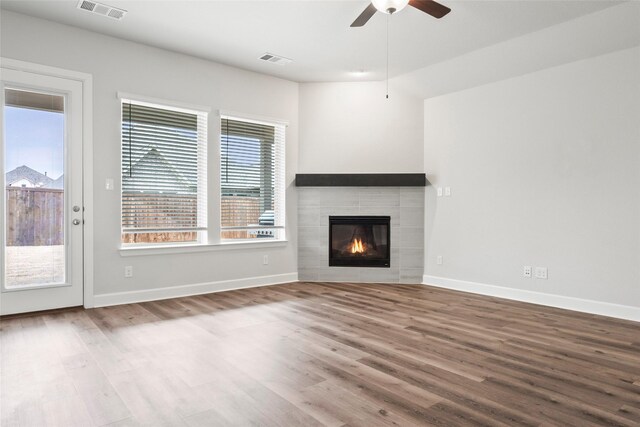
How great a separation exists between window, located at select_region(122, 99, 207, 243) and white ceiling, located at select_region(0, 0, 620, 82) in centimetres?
82

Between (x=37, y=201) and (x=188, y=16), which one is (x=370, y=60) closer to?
(x=188, y=16)

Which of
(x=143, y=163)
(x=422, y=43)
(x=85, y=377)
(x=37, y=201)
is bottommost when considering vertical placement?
(x=85, y=377)

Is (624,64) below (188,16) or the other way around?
below

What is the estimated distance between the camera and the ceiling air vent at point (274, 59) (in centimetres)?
496

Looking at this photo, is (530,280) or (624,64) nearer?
(624,64)

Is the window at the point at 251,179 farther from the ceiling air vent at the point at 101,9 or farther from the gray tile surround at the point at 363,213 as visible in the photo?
the ceiling air vent at the point at 101,9

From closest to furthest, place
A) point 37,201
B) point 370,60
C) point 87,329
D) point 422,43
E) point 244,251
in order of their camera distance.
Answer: point 87,329
point 37,201
point 422,43
point 370,60
point 244,251

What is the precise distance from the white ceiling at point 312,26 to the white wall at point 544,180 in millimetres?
796

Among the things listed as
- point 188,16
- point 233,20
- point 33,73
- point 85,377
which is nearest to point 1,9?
point 33,73

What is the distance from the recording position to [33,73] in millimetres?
4020

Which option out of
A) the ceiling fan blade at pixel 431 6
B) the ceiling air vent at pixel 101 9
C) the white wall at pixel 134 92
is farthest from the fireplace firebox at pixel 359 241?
the ceiling air vent at pixel 101 9

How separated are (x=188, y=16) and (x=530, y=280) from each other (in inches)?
183

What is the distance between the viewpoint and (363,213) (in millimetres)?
5941

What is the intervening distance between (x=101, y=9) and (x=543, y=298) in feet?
17.8
